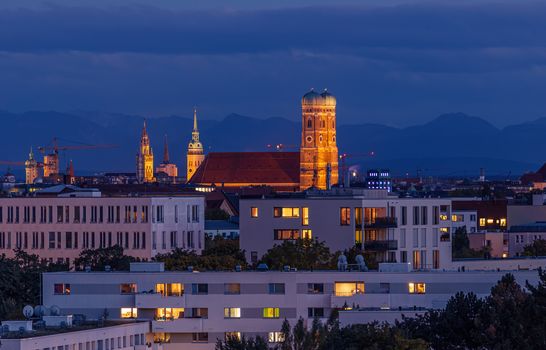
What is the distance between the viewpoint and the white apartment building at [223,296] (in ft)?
279

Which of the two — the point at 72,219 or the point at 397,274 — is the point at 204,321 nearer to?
the point at 397,274

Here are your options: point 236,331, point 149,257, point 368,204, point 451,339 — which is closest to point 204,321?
point 236,331

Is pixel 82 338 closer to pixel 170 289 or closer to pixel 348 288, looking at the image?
pixel 170 289

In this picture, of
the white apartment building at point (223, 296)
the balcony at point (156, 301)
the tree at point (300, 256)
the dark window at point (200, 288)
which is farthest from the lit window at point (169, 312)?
the tree at point (300, 256)

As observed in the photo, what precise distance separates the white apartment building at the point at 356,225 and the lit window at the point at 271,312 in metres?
27.6

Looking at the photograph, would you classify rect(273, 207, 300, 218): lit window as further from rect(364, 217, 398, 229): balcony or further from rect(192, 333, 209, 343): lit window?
rect(192, 333, 209, 343): lit window

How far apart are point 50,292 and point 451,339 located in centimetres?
2273

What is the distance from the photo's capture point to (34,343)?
216 ft

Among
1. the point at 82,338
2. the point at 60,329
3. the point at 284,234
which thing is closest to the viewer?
the point at 82,338

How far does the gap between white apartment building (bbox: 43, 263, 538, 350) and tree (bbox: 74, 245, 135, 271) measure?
55.0ft

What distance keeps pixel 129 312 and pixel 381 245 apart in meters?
31.4

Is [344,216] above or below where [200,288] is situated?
above

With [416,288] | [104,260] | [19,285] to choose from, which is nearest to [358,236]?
[104,260]

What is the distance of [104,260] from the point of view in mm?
110062
